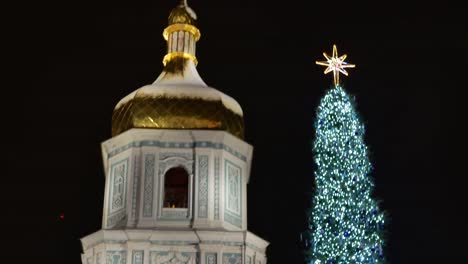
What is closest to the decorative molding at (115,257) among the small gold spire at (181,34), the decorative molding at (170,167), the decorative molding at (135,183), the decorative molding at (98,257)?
the decorative molding at (98,257)

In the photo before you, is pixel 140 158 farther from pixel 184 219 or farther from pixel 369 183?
pixel 369 183

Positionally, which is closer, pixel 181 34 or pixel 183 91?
pixel 183 91

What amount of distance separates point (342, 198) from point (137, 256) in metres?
4.96

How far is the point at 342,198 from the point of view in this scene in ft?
64.5

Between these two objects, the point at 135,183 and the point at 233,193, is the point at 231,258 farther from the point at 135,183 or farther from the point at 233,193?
the point at 135,183

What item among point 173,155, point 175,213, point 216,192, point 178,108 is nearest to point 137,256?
point 175,213

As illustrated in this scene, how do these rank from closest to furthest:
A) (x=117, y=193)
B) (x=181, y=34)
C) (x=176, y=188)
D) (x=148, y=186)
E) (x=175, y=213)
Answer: (x=175, y=213) < (x=148, y=186) < (x=117, y=193) < (x=176, y=188) < (x=181, y=34)

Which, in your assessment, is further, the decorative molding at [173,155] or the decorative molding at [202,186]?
the decorative molding at [173,155]

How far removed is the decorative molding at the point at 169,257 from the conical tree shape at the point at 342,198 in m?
2.97

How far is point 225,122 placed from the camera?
74.5ft

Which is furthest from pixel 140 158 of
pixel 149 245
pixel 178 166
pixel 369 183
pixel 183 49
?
pixel 369 183

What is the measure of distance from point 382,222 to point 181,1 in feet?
33.0

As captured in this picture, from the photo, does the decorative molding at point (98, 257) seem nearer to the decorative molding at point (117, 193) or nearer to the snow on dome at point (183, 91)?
the decorative molding at point (117, 193)

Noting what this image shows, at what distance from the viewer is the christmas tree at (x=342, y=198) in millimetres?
19250
